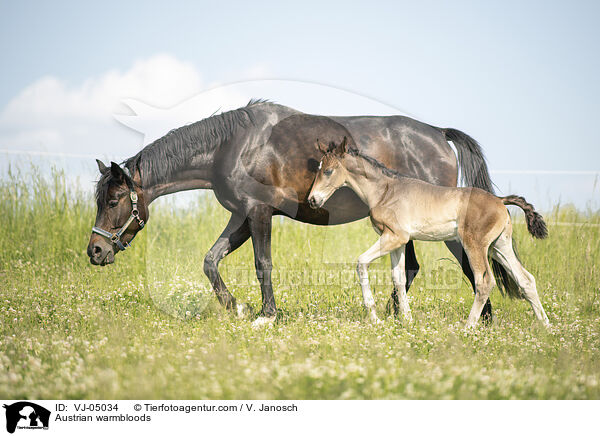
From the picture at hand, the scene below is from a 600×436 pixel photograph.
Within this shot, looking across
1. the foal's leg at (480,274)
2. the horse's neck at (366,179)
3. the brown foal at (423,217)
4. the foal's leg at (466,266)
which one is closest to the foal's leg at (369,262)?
the brown foal at (423,217)

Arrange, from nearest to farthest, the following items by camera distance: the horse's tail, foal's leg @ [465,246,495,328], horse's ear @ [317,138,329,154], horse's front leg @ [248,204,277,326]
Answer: foal's leg @ [465,246,495,328] → horse's ear @ [317,138,329,154] → horse's front leg @ [248,204,277,326] → the horse's tail

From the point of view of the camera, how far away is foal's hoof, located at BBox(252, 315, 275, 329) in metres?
6.85

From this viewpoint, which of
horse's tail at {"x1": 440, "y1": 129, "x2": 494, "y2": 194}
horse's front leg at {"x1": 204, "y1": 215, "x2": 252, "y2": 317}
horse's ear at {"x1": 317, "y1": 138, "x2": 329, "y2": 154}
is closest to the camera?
horse's ear at {"x1": 317, "y1": 138, "x2": 329, "y2": 154}

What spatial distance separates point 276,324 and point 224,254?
1270 mm

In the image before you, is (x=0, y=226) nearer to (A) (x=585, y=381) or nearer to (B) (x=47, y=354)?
(B) (x=47, y=354)

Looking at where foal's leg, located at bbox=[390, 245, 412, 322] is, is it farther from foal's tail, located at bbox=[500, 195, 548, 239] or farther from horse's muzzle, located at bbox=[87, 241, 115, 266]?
horse's muzzle, located at bbox=[87, 241, 115, 266]

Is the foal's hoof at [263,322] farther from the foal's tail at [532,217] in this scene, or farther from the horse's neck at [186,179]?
the foal's tail at [532,217]

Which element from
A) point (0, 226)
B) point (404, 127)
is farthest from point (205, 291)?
point (0, 226)

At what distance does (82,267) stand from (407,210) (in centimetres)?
736

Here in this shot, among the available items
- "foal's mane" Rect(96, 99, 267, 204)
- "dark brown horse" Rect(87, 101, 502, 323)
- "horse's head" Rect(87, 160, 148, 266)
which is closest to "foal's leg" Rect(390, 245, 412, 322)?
"dark brown horse" Rect(87, 101, 502, 323)

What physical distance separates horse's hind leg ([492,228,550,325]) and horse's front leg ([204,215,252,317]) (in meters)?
3.44

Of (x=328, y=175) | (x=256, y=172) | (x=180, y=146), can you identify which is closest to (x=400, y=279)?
(x=328, y=175)

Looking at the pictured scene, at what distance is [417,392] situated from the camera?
438 cm
